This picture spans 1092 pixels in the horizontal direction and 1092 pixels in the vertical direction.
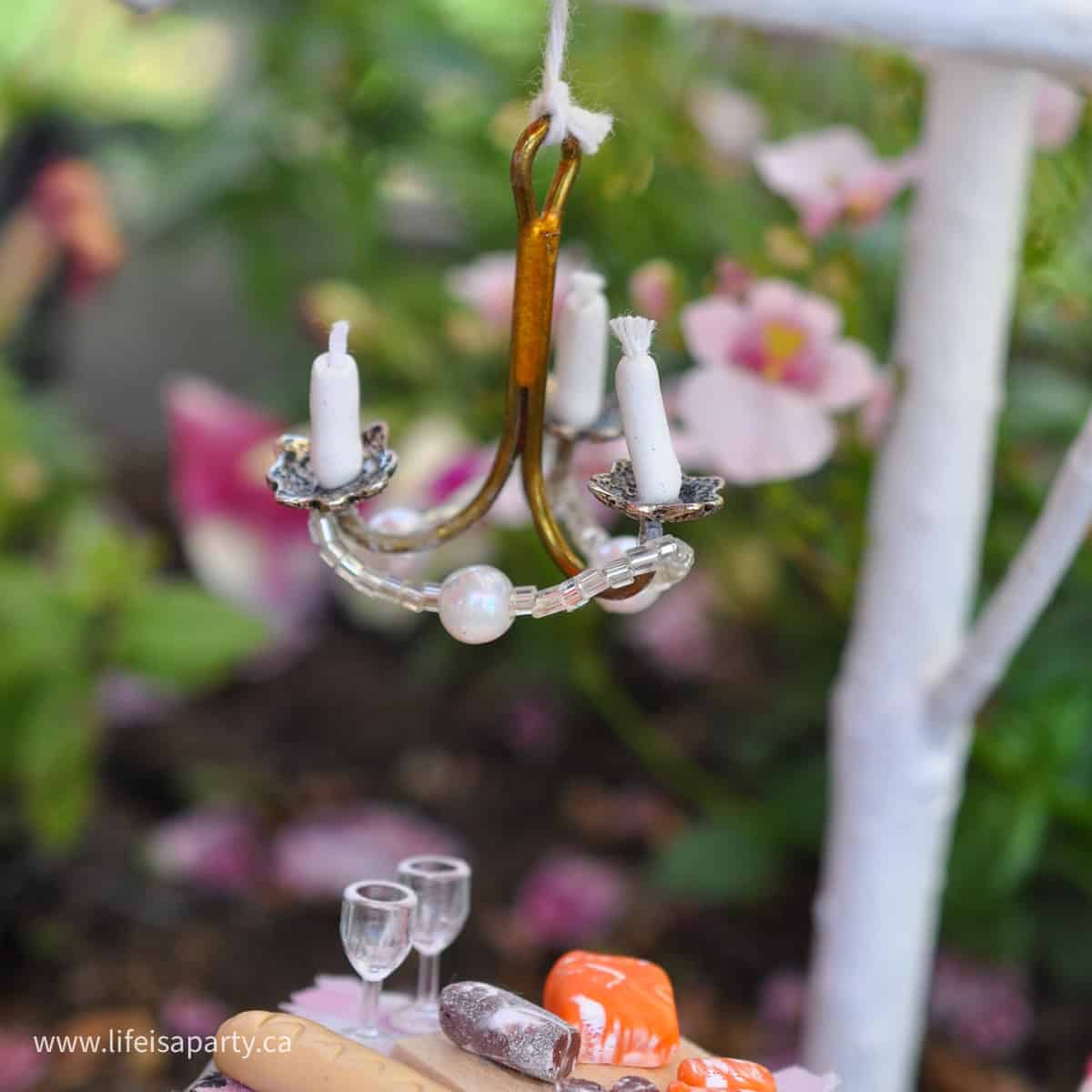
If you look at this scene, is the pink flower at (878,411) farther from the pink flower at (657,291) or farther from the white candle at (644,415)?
the white candle at (644,415)

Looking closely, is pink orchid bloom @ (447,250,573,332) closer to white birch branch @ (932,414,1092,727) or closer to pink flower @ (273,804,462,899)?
white birch branch @ (932,414,1092,727)

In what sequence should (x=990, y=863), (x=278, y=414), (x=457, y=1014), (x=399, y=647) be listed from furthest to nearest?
(x=399, y=647) < (x=278, y=414) < (x=990, y=863) < (x=457, y=1014)

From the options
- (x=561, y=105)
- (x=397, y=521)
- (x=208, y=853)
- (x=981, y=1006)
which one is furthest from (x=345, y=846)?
(x=561, y=105)

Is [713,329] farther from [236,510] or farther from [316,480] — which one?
[236,510]

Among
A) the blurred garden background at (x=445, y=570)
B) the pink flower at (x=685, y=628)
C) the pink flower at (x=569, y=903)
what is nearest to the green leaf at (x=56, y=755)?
the blurred garden background at (x=445, y=570)

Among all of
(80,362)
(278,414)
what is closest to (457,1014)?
(278,414)

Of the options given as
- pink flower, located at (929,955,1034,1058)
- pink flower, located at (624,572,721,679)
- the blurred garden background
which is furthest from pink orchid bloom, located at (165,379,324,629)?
pink flower, located at (929,955,1034,1058)

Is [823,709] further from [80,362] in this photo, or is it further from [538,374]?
[80,362]
